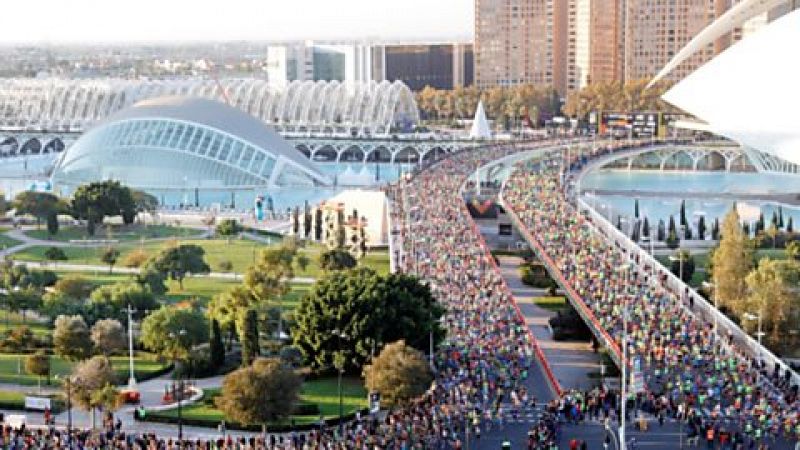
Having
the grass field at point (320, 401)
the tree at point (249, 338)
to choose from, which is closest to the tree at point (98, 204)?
the tree at point (249, 338)

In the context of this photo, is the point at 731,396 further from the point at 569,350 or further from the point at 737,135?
the point at 569,350

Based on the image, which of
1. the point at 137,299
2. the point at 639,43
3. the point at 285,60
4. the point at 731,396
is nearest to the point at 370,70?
the point at 285,60

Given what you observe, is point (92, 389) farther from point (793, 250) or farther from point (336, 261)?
point (793, 250)

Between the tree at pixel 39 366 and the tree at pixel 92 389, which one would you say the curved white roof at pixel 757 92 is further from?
the tree at pixel 39 366

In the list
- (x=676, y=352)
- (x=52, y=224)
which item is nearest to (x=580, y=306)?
(x=676, y=352)

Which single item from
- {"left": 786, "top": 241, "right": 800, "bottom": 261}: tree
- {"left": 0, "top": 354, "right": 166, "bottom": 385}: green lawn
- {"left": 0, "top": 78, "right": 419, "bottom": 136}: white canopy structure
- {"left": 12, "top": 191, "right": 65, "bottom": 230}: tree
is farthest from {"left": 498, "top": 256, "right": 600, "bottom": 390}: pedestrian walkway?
{"left": 0, "top": 78, "right": 419, "bottom": 136}: white canopy structure

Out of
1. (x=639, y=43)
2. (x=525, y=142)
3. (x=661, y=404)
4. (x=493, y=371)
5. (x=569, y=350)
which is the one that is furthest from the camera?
(x=639, y=43)
